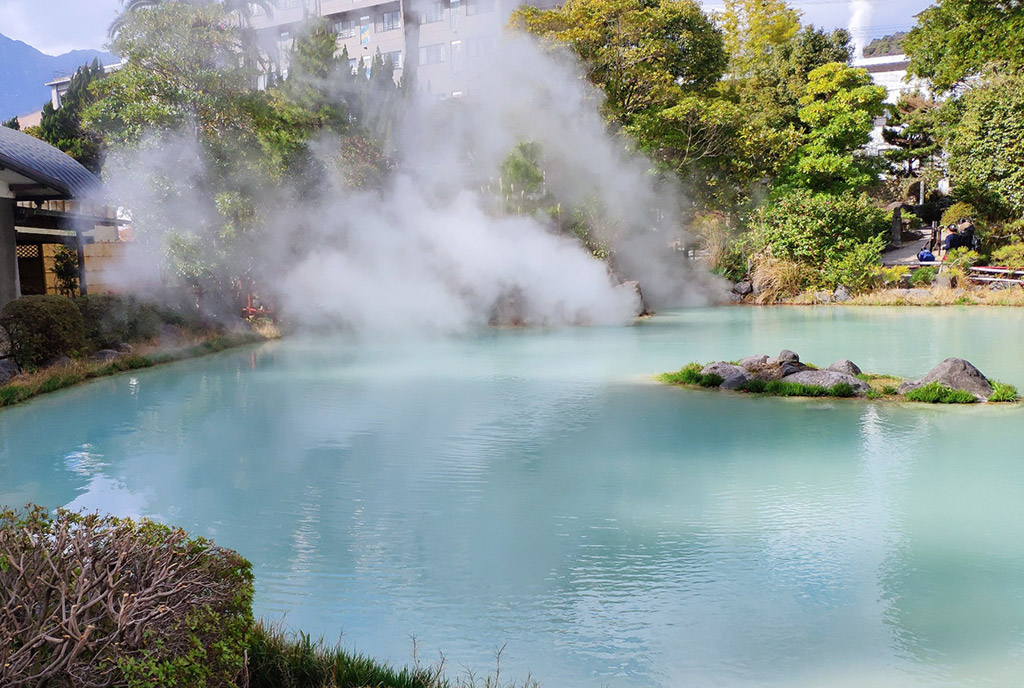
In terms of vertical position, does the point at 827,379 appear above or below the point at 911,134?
below

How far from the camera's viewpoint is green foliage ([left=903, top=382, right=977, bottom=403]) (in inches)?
375

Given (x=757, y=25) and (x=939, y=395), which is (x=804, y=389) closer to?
(x=939, y=395)

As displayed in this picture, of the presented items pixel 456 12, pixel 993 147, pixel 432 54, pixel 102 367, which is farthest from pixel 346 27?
pixel 102 367

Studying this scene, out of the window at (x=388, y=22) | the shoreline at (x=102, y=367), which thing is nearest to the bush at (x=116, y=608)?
the shoreline at (x=102, y=367)

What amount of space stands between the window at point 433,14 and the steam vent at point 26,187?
25.2 metres

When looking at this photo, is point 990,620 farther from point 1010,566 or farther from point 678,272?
point 678,272

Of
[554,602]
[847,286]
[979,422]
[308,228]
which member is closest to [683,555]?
[554,602]

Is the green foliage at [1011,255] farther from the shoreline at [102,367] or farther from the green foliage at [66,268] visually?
the green foliage at [66,268]

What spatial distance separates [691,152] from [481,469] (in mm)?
20859

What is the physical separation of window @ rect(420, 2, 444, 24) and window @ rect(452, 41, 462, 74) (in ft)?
4.61

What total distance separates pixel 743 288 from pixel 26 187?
1921cm

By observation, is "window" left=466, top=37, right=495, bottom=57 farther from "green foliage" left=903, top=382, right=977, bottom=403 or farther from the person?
"green foliage" left=903, top=382, right=977, bottom=403

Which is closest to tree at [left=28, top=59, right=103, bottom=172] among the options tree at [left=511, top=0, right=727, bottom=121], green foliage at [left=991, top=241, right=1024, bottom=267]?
tree at [left=511, top=0, right=727, bottom=121]

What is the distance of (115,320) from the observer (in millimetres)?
14430
